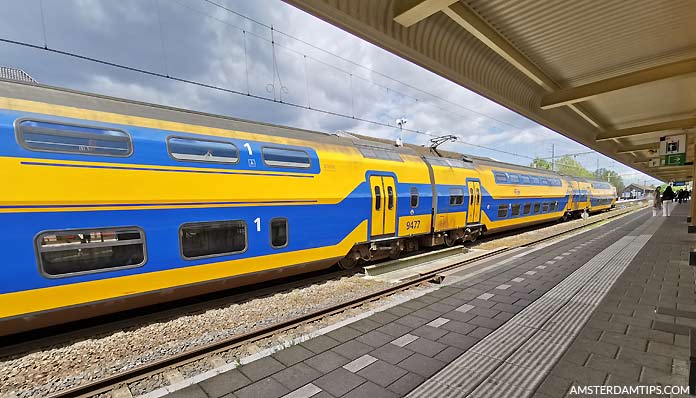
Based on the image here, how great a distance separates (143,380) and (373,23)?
652 centimetres

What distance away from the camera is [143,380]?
3266 mm

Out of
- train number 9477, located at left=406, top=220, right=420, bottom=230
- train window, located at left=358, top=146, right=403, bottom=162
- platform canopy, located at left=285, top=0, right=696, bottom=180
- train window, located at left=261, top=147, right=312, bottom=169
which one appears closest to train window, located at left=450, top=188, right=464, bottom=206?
train number 9477, located at left=406, top=220, right=420, bottom=230

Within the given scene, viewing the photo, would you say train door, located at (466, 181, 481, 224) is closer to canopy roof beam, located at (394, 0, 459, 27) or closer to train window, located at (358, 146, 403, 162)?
train window, located at (358, 146, 403, 162)

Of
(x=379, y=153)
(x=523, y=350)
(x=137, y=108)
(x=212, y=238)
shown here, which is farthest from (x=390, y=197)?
(x=137, y=108)

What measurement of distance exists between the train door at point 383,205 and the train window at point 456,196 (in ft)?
10.2

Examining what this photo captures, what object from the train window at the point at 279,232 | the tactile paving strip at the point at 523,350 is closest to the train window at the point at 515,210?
the tactile paving strip at the point at 523,350

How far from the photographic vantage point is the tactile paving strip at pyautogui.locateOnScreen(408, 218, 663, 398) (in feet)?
9.55

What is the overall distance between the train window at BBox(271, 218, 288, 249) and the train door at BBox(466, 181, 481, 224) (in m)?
7.76

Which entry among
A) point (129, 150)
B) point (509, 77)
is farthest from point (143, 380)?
point (509, 77)

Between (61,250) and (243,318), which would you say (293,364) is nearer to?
(243,318)

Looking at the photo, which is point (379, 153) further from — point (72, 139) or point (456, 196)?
point (72, 139)

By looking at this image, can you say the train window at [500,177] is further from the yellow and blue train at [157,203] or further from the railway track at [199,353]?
the railway track at [199,353]

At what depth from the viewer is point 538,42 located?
7508mm

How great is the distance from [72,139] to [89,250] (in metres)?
1.54
